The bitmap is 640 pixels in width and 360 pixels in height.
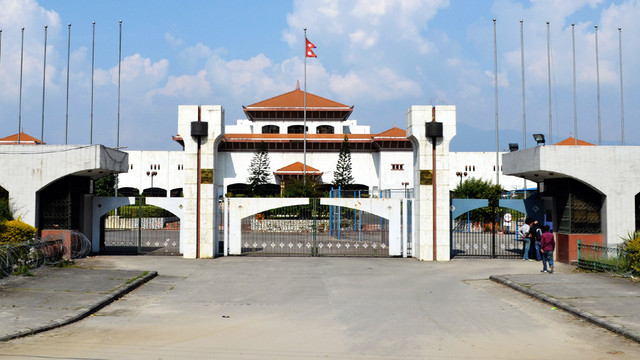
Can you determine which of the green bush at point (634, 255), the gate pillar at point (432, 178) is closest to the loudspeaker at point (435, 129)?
the gate pillar at point (432, 178)

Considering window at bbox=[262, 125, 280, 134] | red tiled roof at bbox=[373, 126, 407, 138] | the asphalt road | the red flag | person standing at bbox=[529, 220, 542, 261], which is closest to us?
the asphalt road

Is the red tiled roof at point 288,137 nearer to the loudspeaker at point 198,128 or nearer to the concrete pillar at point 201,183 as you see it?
the concrete pillar at point 201,183

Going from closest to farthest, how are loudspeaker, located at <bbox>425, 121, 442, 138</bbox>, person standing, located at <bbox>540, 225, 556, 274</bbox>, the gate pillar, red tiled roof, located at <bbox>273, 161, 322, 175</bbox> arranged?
person standing, located at <bbox>540, 225, 556, 274</bbox>
loudspeaker, located at <bbox>425, 121, 442, 138</bbox>
the gate pillar
red tiled roof, located at <bbox>273, 161, 322, 175</bbox>

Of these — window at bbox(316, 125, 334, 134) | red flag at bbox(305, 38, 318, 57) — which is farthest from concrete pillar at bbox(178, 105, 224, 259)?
window at bbox(316, 125, 334, 134)

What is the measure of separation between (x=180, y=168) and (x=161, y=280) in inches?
2005

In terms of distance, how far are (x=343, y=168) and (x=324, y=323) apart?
51672 mm

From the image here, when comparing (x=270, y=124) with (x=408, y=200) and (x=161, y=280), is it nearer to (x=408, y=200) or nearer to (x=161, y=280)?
(x=408, y=200)

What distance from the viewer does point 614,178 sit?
20.8 meters

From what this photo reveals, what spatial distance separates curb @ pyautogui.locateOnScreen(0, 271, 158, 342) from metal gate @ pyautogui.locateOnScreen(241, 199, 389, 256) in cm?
832

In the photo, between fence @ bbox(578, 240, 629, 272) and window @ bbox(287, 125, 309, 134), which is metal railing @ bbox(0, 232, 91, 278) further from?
window @ bbox(287, 125, 309, 134)

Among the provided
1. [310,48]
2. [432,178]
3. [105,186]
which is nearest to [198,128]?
[432,178]

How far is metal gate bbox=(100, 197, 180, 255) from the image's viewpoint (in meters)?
24.6

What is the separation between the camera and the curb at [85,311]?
9762mm

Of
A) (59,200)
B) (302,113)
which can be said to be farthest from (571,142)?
(59,200)
